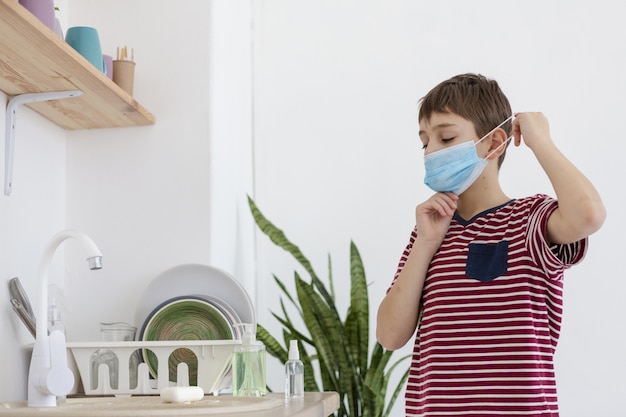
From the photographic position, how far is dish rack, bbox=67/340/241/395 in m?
2.03

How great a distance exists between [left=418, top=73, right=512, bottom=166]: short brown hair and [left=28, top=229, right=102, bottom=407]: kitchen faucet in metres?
0.70

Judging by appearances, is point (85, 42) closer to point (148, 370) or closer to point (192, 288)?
point (192, 288)

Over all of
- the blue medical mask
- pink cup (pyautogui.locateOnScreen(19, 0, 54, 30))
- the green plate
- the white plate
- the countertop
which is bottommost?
the countertop

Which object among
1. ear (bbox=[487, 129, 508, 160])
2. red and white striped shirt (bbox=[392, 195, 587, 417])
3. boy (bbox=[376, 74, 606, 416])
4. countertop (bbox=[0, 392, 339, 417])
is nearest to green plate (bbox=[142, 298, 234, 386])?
countertop (bbox=[0, 392, 339, 417])

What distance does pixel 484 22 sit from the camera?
2.95 metres

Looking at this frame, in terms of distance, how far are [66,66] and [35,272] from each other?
567mm

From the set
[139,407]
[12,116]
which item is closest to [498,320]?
[139,407]

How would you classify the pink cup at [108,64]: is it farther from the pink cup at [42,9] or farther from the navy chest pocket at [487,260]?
the navy chest pocket at [487,260]

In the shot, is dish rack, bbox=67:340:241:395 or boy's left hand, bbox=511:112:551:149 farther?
dish rack, bbox=67:340:241:395

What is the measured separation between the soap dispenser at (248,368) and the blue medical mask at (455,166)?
23.3 inches

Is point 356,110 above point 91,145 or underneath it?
above

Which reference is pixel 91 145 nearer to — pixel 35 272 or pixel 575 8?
pixel 35 272

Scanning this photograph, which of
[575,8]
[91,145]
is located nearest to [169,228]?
[91,145]

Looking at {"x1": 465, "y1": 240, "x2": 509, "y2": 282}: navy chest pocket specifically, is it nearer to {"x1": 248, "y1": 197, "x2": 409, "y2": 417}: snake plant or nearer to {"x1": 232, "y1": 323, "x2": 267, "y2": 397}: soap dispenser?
{"x1": 232, "y1": 323, "x2": 267, "y2": 397}: soap dispenser
